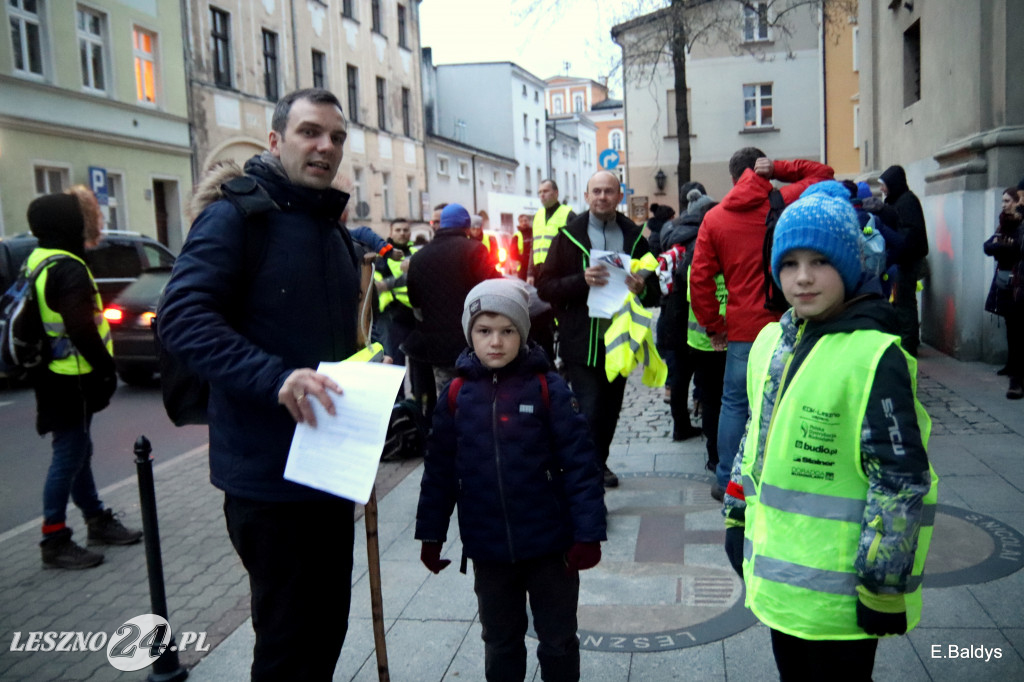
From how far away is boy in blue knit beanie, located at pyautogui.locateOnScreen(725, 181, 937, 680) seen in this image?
218cm

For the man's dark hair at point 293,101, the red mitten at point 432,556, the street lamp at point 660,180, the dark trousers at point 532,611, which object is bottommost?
the dark trousers at point 532,611

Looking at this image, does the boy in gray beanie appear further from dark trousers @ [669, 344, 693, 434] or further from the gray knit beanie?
dark trousers @ [669, 344, 693, 434]

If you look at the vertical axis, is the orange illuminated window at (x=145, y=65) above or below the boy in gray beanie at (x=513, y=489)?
above

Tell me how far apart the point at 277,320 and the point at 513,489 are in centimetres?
95

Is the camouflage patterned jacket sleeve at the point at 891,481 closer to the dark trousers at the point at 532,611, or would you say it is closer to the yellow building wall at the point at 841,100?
the dark trousers at the point at 532,611

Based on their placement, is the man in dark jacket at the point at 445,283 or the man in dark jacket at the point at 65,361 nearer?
the man in dark jacket at the point at 65,361

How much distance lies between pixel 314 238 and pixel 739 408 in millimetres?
3305

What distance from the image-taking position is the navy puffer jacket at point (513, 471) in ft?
9.73

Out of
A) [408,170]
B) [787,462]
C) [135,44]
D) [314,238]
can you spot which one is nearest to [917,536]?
[787,462]

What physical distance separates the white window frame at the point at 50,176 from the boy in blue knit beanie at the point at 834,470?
62.3 ft

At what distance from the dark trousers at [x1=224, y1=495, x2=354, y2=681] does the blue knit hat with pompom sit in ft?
5.09

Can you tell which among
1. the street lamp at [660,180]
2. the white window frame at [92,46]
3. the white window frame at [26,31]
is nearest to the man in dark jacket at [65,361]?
the white window frame at [26,31]

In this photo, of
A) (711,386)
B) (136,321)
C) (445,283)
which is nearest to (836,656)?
(711,386)

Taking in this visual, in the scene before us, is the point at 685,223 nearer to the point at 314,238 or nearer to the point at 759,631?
the point at 759,631
